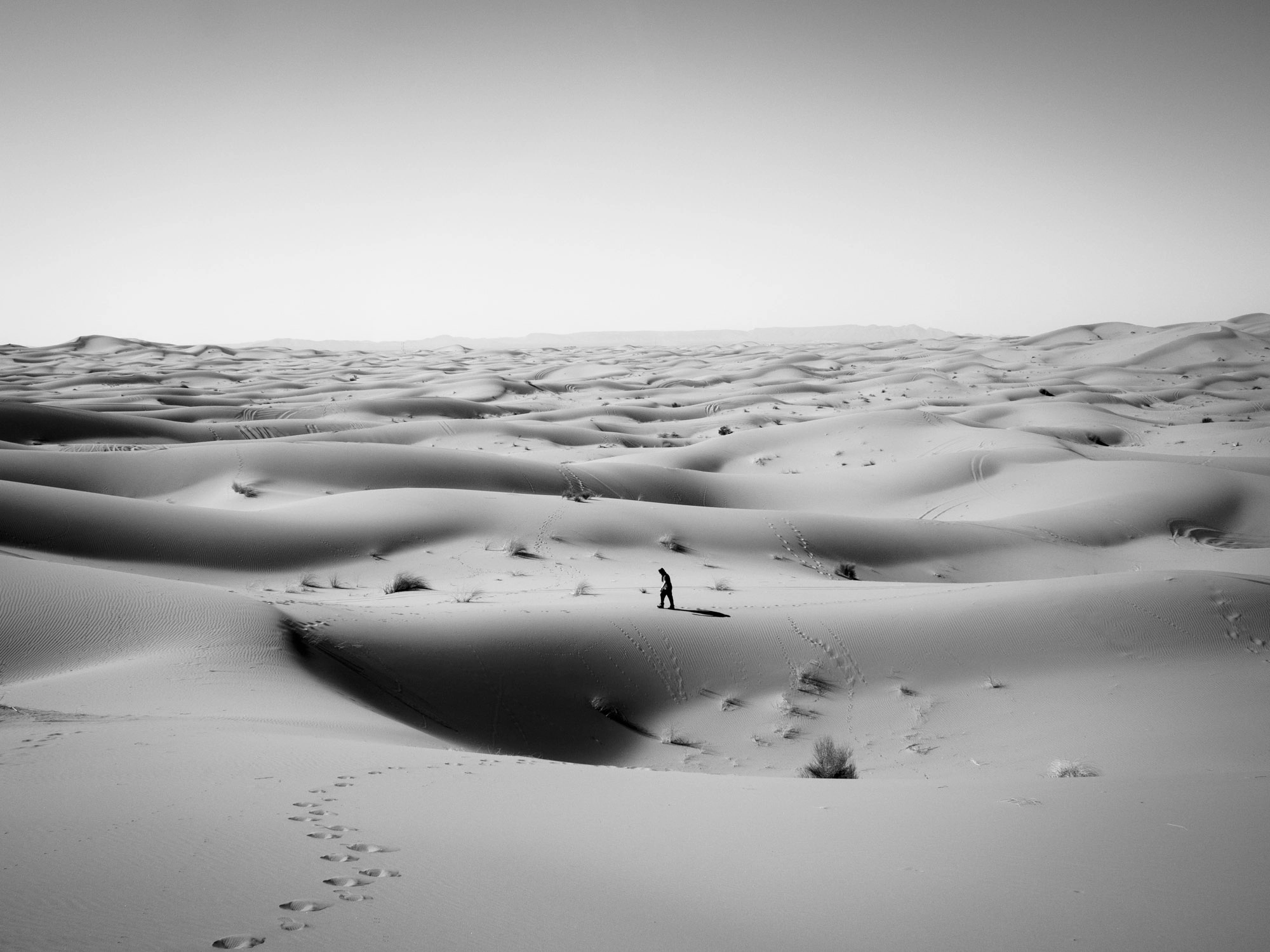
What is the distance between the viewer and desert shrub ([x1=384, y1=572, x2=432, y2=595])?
13.4 metres

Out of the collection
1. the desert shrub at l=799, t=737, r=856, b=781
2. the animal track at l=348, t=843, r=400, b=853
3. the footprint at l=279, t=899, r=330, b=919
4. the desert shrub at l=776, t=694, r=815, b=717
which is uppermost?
the footprint at l=279, t=899, r=330, b=919

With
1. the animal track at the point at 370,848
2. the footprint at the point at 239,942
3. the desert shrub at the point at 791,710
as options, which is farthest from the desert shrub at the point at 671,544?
the footprint at the point at 239,942

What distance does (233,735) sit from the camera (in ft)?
18.0

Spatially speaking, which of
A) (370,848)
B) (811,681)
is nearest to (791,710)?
(811,681)

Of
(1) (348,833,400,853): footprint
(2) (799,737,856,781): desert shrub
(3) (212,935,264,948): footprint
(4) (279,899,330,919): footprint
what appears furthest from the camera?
(2) (799,737,856,781): desert shrub

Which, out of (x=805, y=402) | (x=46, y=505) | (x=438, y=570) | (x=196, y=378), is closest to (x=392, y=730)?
(x=438, y=570)

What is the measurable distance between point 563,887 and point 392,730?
412 centimetres

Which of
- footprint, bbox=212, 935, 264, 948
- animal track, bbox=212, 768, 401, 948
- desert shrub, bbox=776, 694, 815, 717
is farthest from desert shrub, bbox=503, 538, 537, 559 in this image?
footprint, bbox=212, 935, 264, 948

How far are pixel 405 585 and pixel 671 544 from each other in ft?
20.5

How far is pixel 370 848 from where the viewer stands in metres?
3.58

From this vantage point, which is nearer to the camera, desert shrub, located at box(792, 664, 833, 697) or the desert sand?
the desert sand

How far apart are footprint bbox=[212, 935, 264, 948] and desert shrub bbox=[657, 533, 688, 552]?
48.0ft

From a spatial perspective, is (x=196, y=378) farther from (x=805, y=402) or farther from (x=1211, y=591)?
(x=1211, y=591)

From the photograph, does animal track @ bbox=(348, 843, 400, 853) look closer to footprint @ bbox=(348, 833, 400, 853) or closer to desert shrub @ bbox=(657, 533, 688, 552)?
footprint @ bbox=(348, 833, 400, 853)
